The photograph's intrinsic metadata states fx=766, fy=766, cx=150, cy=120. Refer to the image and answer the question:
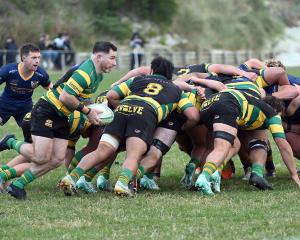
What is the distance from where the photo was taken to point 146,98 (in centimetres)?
891

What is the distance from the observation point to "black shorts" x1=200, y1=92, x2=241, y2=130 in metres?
8.84

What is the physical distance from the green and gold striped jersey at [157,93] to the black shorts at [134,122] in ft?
0.31

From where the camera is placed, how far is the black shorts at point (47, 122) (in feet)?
29.2

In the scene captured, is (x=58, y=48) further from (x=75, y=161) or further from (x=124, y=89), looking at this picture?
(x=124, y=89)

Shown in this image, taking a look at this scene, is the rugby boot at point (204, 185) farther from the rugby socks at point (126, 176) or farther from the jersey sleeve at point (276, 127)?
the jersey sleeve at point (276, 127)

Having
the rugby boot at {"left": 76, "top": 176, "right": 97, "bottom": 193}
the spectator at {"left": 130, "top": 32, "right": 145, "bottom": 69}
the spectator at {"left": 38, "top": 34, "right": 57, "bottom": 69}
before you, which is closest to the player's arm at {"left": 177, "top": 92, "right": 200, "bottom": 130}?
the rugby boot at {"left": 76, "top": 176, "right": 97, "bottom": 193}

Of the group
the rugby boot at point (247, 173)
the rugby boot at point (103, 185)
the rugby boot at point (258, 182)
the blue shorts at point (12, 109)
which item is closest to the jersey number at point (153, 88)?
the rugby boot at point (103, 185)

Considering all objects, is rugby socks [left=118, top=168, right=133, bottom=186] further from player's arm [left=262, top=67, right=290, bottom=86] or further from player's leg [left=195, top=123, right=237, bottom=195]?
player's arm [left=262, top=67, right=290, bottom=86]

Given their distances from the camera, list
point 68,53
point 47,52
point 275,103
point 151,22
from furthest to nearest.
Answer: point 151,22
point 68,53
point 47,52
point 275,103

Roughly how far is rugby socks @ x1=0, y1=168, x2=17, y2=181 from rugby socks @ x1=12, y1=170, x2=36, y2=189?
16.0 inches

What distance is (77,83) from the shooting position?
8.53m

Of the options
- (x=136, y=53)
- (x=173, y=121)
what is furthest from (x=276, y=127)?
(x=136, y=53)

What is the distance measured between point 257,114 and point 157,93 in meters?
1.20

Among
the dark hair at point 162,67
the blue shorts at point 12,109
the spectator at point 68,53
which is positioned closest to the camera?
the dark hair at point 162,67
